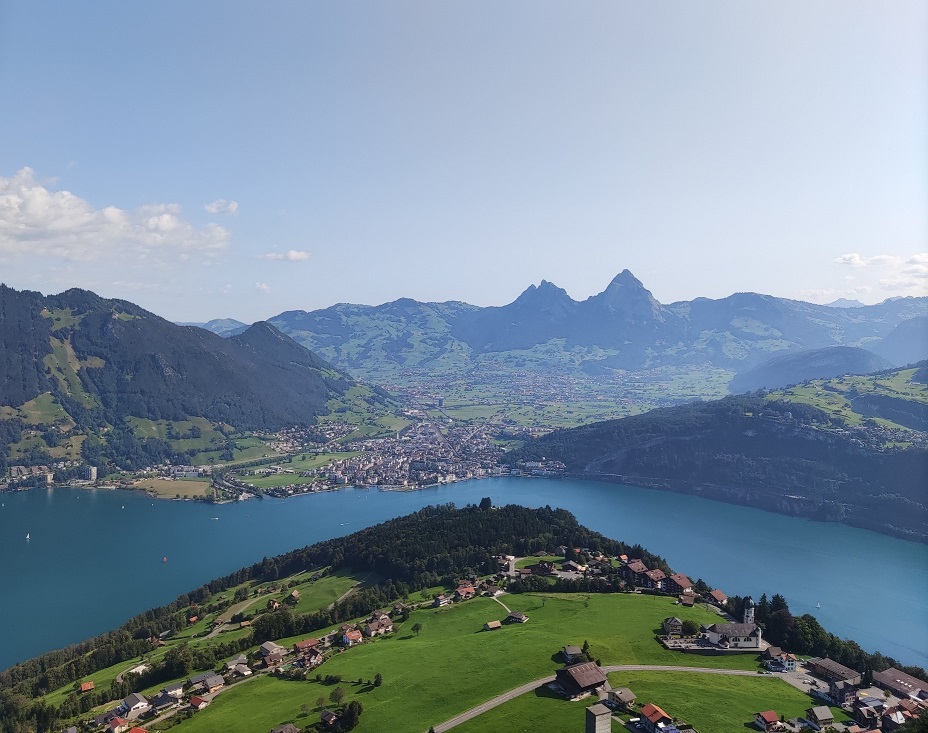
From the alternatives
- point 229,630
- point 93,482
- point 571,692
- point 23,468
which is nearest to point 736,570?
point 571,692

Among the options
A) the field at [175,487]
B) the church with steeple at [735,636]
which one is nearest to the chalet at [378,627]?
the church with steeple at [735,636]

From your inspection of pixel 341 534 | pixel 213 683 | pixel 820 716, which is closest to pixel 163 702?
pixel 213 683

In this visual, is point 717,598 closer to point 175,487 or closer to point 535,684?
point 535,684

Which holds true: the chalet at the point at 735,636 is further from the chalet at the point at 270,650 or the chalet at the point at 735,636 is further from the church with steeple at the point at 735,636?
the chalet at the point at 270,650

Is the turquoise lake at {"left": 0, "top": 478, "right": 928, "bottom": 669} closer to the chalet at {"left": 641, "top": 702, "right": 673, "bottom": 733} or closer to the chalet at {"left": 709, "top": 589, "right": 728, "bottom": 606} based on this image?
the chalet at {"left": 709, "top": 589, "right": 728, "bottom": 606}

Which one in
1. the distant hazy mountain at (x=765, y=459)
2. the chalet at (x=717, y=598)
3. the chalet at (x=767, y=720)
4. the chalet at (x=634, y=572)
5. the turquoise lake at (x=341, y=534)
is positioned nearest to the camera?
the chalet at (x=767, y=720)

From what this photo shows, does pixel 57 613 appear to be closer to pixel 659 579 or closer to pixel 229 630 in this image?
pixel 229 630
